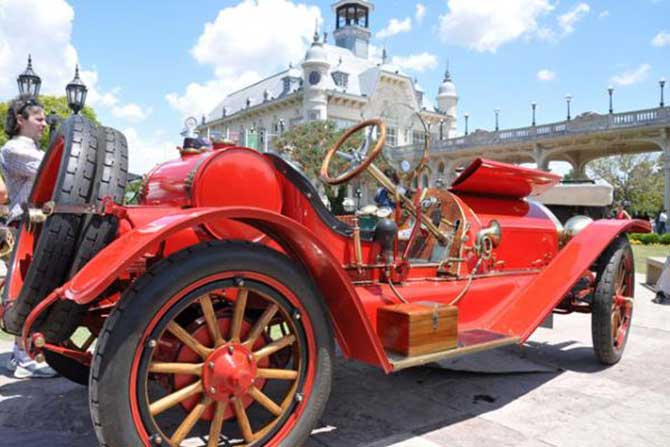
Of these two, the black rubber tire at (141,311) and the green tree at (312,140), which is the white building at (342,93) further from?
the black rubber tire at (141,311)

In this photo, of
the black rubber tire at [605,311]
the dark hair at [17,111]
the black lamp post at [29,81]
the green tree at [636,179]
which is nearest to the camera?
the dark hair at [17,111]

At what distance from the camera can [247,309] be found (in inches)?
101

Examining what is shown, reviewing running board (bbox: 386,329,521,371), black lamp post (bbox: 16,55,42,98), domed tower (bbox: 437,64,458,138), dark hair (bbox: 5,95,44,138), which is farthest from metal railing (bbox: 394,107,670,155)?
running board (bbox: 386,329,521,371)

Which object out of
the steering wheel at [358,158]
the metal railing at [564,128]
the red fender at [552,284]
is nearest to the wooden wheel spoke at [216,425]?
the steering wheel at [358,158]

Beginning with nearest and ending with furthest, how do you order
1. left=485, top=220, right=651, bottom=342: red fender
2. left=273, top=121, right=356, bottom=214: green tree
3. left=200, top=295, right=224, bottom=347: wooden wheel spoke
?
left=200, top=295, right=224, bottom=347: wooden wheel spoke
left=485, top=220, right=651, bottom=342: red fender
left=273, top=121, right=356, bottom=214: green tree

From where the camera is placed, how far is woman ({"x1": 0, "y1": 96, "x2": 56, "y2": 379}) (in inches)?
141

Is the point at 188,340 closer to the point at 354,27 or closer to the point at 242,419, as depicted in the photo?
the point at 242,419

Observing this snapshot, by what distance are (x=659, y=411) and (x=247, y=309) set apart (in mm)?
2563

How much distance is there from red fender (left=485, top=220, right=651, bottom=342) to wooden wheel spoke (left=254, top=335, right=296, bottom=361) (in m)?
1.67

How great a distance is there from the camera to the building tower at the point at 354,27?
62772 millimetres

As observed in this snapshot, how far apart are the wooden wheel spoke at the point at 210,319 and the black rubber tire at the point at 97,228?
575 millimetres

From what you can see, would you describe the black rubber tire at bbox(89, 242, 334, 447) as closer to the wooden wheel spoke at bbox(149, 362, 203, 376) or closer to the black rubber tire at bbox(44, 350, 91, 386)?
the wooden wheel spoke at bbox(149, 362, 203, 376)

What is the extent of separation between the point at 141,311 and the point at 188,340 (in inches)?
10.3

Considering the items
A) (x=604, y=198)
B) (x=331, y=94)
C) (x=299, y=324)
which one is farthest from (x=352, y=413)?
(x=331, y=94)
